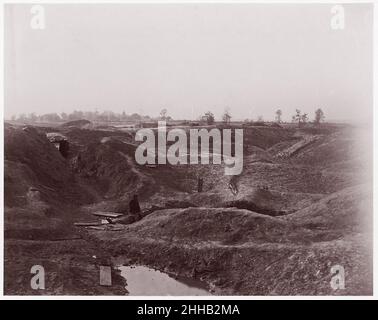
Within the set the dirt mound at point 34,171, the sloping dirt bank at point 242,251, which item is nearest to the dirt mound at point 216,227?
the sloping dirt bank at point 242,251

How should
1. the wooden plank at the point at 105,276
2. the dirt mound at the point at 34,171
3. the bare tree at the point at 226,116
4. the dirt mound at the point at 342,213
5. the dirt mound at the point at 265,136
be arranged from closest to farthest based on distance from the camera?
1. the wooden plank at the point at 105,276
2. the dirt mound at the point at 342,213
3. the dirt mound at the point at 34,171
4. the dirt mound at the point at 265,136
5. the bare tree at the point at 226,116

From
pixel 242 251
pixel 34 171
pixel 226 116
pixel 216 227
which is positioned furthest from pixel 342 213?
pixel 226 116

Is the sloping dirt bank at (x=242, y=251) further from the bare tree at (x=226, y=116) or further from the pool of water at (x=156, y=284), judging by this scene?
the bare tree at (x=226, y=116)

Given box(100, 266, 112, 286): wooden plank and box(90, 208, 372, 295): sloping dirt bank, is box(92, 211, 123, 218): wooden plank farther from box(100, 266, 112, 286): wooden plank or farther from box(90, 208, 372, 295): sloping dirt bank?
box(100, 266, 112, 286): wooden plank

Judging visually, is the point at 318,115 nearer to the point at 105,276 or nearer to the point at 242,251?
the point at 242,251

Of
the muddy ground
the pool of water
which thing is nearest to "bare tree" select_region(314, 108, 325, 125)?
the muddy ground

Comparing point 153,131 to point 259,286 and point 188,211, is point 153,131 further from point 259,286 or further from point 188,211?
point 259,286
